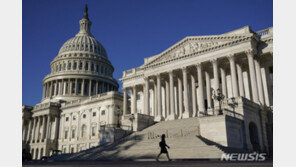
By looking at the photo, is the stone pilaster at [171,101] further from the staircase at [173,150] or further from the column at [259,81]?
the column at [259,81]

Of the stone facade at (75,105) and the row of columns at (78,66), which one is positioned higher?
the row of columns at (78,66)

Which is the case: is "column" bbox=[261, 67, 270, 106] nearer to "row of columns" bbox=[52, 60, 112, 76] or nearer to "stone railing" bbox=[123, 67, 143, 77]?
"stone railing" bbox=[123, 67, 143, 77]

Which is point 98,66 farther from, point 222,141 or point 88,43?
point 222,141

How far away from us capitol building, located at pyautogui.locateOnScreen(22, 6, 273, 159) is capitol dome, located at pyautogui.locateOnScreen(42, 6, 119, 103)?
396mm

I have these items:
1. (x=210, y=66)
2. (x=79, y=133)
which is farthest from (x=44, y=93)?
(x=210, y=66)

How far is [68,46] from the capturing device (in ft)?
364

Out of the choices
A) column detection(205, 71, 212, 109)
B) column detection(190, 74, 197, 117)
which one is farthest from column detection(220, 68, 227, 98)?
column detection(190, 74, 197, 117)

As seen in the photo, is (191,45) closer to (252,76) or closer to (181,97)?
(181,97)

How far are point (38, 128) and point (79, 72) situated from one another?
25.7 metres

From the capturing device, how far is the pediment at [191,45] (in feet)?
141

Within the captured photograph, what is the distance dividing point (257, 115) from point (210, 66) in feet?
47.0

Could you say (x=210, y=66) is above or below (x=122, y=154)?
above

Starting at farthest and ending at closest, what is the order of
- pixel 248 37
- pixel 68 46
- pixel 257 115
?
pixel 68 46, pixel 248 37, pixel 257 115

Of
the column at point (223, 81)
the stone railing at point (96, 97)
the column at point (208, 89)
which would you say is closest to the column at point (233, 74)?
the column at point (223, 81)
